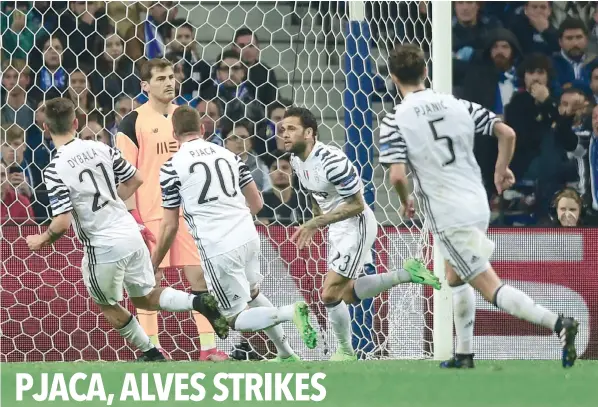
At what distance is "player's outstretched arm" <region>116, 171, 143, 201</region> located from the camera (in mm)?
8211

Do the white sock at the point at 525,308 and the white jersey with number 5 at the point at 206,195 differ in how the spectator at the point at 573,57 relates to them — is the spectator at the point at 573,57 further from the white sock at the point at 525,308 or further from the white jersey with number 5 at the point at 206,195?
the white sock at the point at 525,308

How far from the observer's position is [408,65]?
7.11 metres

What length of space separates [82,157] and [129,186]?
435 mm

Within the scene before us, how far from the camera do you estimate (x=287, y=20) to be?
11266 mm

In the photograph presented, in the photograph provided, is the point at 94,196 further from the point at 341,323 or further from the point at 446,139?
the point at 446,139

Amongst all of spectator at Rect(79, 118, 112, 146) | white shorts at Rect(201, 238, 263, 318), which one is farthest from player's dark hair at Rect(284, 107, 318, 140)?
spectator at Rect(79, 118, 112, 146)

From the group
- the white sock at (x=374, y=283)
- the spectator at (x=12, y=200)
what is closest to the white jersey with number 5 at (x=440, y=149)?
the white sock at (x=374, y=283)

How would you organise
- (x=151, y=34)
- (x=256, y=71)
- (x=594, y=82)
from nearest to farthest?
(x=256, y=71)
(x=151, y=34)
(x=594, y=82)

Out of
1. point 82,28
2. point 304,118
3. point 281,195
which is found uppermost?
point 82,28

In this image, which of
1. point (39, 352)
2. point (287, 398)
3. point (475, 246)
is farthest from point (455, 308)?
point (39, 352)

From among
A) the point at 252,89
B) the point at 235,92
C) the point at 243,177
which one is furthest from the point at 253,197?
the point at 252,89

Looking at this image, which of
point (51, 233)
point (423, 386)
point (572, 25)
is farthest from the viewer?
point (572, 25)

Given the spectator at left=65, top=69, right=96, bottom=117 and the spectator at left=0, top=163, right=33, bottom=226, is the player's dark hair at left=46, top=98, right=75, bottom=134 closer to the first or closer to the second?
the spectator at left=0, top=163, right=33, bottom=226

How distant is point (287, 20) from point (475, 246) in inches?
185
